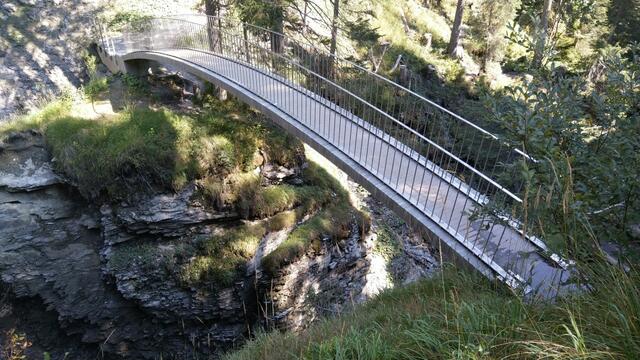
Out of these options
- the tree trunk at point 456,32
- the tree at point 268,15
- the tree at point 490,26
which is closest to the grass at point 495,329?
the tree at point 268,15

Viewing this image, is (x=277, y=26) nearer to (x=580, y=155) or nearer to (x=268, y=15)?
(x=268, y=15)

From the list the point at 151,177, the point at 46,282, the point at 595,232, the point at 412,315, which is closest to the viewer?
the point at 595,232

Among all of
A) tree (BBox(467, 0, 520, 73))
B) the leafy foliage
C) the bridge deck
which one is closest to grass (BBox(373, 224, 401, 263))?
the bridge deck

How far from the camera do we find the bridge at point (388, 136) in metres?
4.17

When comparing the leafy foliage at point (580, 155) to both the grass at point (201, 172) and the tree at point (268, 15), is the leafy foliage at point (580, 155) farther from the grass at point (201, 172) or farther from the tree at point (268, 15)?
the tree at point (268, 15)

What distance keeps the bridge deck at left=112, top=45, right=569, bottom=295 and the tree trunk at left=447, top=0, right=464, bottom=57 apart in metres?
11.3

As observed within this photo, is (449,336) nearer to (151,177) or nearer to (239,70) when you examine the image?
(151,177)

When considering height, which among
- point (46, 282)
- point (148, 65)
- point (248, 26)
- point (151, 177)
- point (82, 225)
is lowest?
point (46, 282)

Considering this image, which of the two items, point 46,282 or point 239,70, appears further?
point 239,70

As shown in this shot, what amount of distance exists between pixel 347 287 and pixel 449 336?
266 inches

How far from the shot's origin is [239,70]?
9.09 meters

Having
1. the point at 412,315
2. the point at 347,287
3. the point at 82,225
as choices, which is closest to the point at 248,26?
the point at 82,225

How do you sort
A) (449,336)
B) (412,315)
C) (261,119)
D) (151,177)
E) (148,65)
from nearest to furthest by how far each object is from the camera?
(449,336), (412,315), (151,177), (261,119), (148,65)

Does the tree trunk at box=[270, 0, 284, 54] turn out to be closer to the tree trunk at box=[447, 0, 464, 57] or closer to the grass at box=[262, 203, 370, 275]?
the grass at box=[262, 203, 370, 275]
